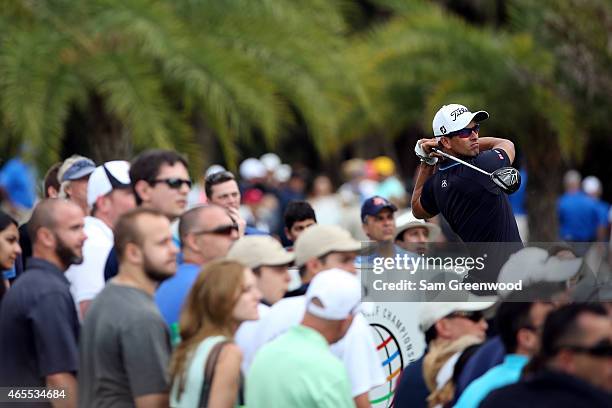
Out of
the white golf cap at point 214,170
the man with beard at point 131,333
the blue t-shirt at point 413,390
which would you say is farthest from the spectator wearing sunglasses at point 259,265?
the white golf cap at point 214,170

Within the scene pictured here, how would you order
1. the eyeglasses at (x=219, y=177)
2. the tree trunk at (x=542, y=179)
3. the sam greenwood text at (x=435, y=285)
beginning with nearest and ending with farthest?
1. the sam greenwood text at (x=435, y=285)
2. the eyeglasses at (x=219, y=177)
3. the tree trunk at (x=542, y=179)

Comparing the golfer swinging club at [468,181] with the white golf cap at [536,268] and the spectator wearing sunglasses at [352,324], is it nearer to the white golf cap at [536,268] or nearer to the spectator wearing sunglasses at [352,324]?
the white golf cap at [536,268]

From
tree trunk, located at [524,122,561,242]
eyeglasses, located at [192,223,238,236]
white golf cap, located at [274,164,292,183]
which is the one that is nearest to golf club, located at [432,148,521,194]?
eyeglasses, located at [192,223,238,236]

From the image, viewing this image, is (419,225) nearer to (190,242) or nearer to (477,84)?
(190,242)

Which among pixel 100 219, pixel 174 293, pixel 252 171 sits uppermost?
pixel 252 171

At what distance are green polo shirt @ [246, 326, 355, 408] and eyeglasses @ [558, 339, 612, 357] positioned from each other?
1324mm

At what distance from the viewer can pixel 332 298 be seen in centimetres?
586

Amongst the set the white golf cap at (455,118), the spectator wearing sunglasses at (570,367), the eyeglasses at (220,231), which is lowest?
the spectator wearing sunglasses at (570,367)

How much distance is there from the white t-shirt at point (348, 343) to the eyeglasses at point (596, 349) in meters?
2.02

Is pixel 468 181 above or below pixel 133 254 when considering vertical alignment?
above

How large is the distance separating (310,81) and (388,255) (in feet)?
24.7

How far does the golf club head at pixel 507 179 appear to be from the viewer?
7465 millimetres

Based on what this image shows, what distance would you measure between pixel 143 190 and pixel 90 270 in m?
0.66

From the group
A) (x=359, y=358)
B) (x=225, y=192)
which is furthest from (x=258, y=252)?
(x=225, y=192)
